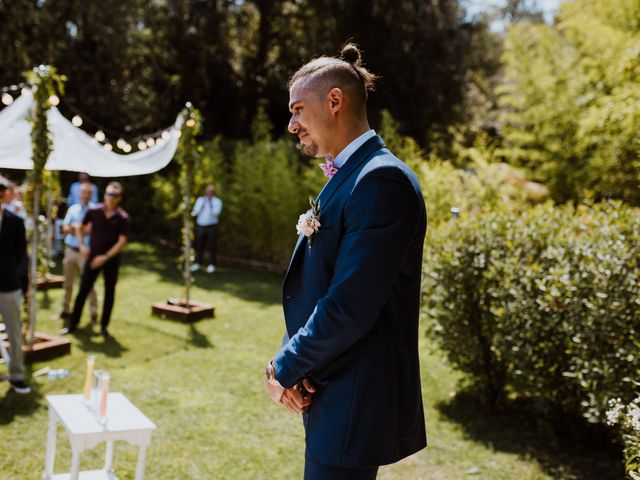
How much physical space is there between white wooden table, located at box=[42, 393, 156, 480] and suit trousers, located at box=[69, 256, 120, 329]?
4.68 m

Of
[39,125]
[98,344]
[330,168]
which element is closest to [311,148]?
[330,168]

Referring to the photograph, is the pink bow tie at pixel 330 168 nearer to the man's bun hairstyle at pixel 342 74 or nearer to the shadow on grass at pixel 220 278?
the man's bun hairstyle at pixel 342 74

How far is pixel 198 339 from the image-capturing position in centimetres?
945

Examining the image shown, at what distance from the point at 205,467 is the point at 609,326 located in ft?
11.2

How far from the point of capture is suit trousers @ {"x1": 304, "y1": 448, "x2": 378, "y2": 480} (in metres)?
2.34

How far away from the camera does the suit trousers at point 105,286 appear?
9.14m

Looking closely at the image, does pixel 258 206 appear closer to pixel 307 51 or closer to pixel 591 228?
pixel 307 51

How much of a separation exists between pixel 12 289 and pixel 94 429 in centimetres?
335

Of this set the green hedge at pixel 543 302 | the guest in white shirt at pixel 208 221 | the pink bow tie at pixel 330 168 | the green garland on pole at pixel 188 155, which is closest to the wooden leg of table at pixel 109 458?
the pink bow tie at pixel 330 168

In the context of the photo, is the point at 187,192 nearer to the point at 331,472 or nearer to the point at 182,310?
the point at 182,310

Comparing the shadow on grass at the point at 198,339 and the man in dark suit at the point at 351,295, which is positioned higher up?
the man in dark suit at the point at 351,295

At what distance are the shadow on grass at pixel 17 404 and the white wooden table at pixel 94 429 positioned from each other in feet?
5.43

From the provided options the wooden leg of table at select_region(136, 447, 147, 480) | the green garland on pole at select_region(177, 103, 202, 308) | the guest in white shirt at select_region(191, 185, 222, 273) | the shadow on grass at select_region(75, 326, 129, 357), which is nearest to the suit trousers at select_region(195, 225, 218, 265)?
the guest in white shirt at select_region(191, 185, 222, 273)

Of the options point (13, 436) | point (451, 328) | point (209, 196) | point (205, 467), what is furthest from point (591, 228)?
point (209, 196)
